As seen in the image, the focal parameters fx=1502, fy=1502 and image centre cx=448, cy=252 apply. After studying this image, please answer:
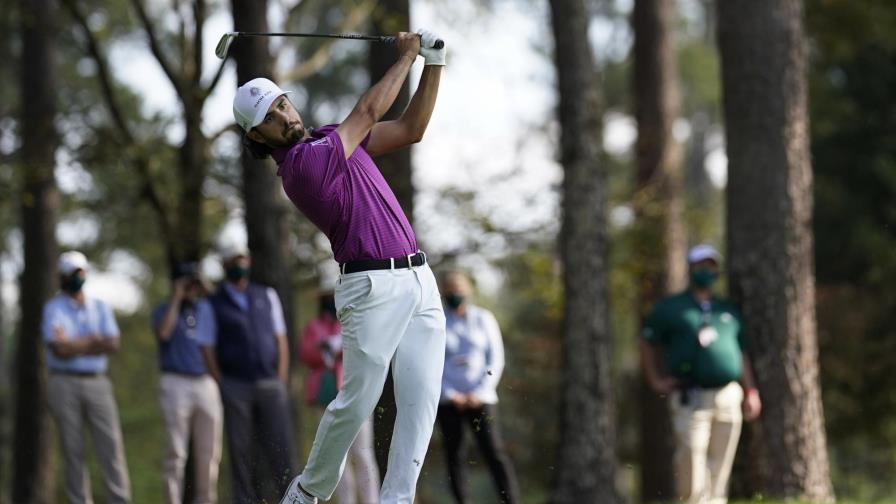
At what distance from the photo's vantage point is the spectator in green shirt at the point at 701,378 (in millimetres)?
10898

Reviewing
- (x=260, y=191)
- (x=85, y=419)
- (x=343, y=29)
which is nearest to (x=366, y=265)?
(x=85, y=419)

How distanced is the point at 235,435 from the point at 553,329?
16.8 m

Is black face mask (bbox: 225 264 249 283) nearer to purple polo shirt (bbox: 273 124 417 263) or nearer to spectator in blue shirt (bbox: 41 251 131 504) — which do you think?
spectator in blue shirt (bbox: 41 251 131 504)

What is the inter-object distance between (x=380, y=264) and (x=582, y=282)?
8480 mm

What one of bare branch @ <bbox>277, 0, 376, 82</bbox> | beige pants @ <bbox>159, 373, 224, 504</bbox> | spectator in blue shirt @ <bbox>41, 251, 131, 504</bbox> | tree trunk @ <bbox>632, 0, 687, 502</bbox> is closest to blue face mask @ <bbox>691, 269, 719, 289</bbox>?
beige pants @ <bbox>159, 373, 224, 504</bbox>

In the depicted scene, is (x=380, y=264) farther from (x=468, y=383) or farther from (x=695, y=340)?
(x=468, y=383)

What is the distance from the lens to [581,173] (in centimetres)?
1522

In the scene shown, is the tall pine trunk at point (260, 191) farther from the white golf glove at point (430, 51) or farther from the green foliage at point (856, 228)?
the green foliage at point (856, 228)

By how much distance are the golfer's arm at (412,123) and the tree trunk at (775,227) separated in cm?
561

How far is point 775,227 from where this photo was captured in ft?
40.0

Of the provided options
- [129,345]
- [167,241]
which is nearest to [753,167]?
[167,241]

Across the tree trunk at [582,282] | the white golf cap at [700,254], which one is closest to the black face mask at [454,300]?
the white golf cap at [700,254]

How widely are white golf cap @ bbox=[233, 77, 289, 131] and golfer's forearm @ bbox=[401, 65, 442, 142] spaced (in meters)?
0.64

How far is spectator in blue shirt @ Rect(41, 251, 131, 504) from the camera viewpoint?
38.3 ft
